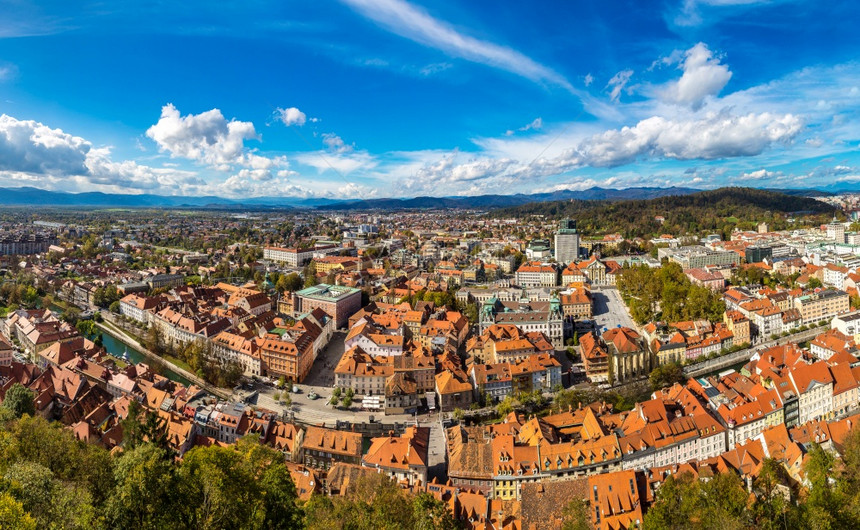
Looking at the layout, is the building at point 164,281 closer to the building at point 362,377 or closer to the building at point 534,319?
the building at point 362,377

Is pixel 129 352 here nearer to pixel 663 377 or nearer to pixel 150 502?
pixel 150 502

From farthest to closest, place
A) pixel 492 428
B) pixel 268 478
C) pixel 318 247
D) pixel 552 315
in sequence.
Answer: pixel 318 247 → pixel 552 315 → pixel 492 428 → pixel 268 478

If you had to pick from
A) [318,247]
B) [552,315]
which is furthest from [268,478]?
[318,247]

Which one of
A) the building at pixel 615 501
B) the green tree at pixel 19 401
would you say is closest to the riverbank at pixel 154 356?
the green tree at pixel 19 401

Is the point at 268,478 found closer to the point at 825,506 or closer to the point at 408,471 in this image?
the point at 408,471

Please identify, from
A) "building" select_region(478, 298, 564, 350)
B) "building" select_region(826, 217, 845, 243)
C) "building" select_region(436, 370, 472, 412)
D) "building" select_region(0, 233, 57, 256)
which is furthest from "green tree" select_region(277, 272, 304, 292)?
"building" select_region(826, 217, 845, 243)

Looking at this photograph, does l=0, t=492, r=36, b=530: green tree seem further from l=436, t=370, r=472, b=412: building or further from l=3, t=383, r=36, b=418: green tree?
l=436, t=370, r=472, b=412: building
